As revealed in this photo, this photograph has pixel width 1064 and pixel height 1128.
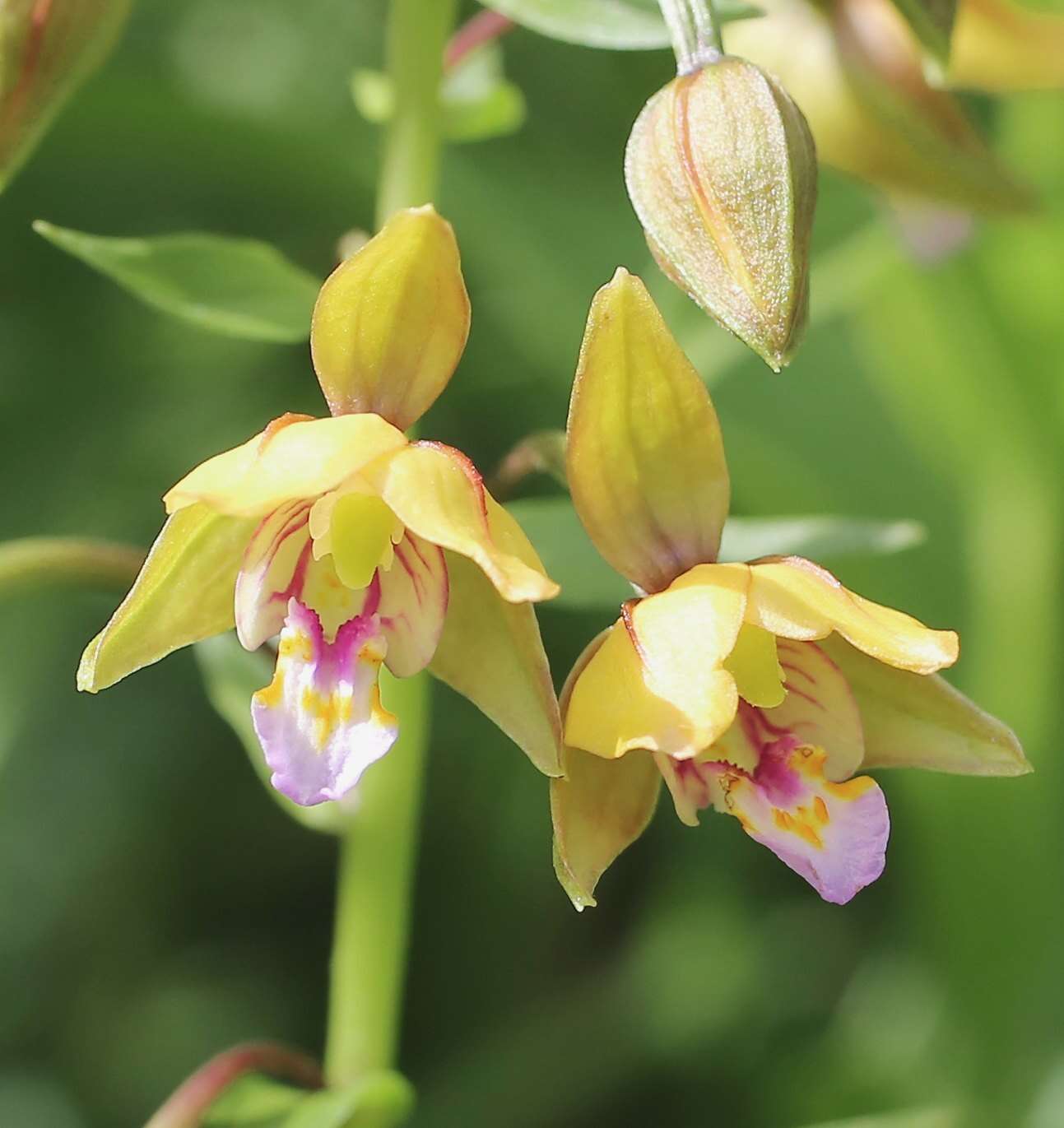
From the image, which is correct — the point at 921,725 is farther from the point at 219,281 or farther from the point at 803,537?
the point at 219,281

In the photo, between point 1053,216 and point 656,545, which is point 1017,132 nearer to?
point 1053,216

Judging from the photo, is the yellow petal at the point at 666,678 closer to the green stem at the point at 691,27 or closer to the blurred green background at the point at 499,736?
the green stem at the point at 691,27

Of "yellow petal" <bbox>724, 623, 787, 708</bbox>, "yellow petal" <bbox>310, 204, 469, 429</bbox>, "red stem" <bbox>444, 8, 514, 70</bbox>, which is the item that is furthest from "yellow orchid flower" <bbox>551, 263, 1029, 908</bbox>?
"red stem" <bbox>444, 8, 514, 70</bbox>

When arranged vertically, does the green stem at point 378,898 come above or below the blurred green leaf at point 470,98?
below

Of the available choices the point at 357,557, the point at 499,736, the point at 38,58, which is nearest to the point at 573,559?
the point at 357,557

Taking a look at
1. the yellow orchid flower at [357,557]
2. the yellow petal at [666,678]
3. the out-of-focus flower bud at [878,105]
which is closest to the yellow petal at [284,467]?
the yellow orchid flower at [357,557]

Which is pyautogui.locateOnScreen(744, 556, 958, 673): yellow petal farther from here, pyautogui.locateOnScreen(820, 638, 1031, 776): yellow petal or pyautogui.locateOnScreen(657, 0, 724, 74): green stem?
pyautogui.locateOnScreen(657, 0, 724, 74): green stem
